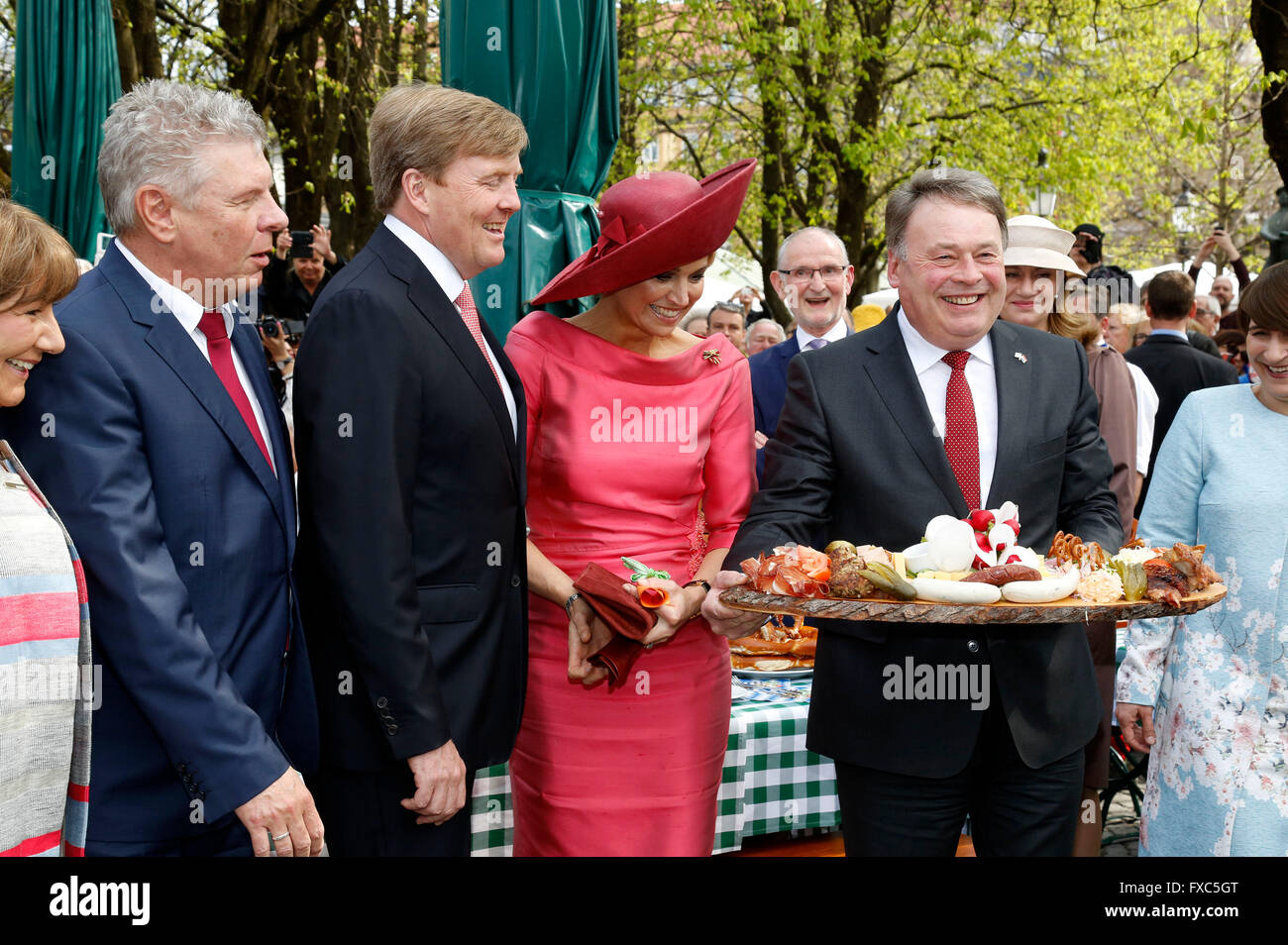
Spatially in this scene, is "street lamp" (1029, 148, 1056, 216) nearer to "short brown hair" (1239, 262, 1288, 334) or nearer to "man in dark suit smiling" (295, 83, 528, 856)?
"short brown hair" (1239, 262, 1288, 334)

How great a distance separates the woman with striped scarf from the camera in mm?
1846

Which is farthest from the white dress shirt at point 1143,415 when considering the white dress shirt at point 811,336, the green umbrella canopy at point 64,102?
the green umbrella canopy at point 64,102

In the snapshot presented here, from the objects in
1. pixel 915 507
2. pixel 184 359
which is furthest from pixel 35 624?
pixel 915 507

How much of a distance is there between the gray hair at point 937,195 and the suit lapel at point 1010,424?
275mm

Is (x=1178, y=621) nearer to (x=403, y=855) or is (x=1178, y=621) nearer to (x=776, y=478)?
(x=776, y=478)

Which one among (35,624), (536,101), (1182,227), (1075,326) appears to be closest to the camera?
(35,624)

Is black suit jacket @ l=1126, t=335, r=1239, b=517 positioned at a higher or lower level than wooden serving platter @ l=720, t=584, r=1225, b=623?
higher

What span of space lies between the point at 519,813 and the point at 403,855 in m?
0.74

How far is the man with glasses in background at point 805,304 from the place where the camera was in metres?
4.93

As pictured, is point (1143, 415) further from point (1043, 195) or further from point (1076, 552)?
point (1043, 195)

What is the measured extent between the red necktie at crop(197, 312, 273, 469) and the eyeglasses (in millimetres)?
3052

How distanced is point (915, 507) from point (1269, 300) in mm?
1119

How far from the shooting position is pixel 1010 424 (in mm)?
2584

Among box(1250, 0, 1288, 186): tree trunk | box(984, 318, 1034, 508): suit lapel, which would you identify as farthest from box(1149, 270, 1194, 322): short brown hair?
box(984, 318, 1034, 508): suit lapel
